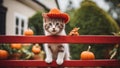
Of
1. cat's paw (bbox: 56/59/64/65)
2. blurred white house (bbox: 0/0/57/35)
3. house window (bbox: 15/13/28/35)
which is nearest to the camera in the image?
cat's paw (bbox: 56/59/64/65)

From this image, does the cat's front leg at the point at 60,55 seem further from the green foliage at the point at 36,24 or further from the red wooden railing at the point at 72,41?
the green foliage at the point at 36,24

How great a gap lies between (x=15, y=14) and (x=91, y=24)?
5.06 meters

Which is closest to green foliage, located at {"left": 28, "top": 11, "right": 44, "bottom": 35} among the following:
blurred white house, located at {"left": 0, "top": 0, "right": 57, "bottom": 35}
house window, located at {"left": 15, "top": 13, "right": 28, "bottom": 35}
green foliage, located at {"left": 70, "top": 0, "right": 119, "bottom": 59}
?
blurred white house, located at {"left": 0, "top": 0, "right": 57, "bottom": 35}

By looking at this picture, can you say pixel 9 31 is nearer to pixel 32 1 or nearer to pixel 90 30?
pixel 32 1

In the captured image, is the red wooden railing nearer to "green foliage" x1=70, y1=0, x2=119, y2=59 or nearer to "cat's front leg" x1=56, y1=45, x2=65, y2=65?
"cat's front leg" x1=56, y1=45, x2=65, y2=65

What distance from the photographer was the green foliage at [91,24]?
7.03m

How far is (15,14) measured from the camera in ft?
39.1

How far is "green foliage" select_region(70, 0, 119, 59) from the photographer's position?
703cm

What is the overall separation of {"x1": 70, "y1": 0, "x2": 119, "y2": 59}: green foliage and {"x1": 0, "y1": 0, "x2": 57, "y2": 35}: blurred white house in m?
3.69

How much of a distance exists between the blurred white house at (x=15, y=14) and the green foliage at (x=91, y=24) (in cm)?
369

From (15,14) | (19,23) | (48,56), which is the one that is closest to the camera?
(48,56)

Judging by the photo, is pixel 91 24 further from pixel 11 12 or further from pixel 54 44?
pixel 11 12

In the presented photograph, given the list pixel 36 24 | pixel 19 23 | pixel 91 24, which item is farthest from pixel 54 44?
pixel 19 23

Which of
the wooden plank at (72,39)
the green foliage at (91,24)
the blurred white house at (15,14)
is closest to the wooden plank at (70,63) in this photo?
the wooden plank at (72,39)
